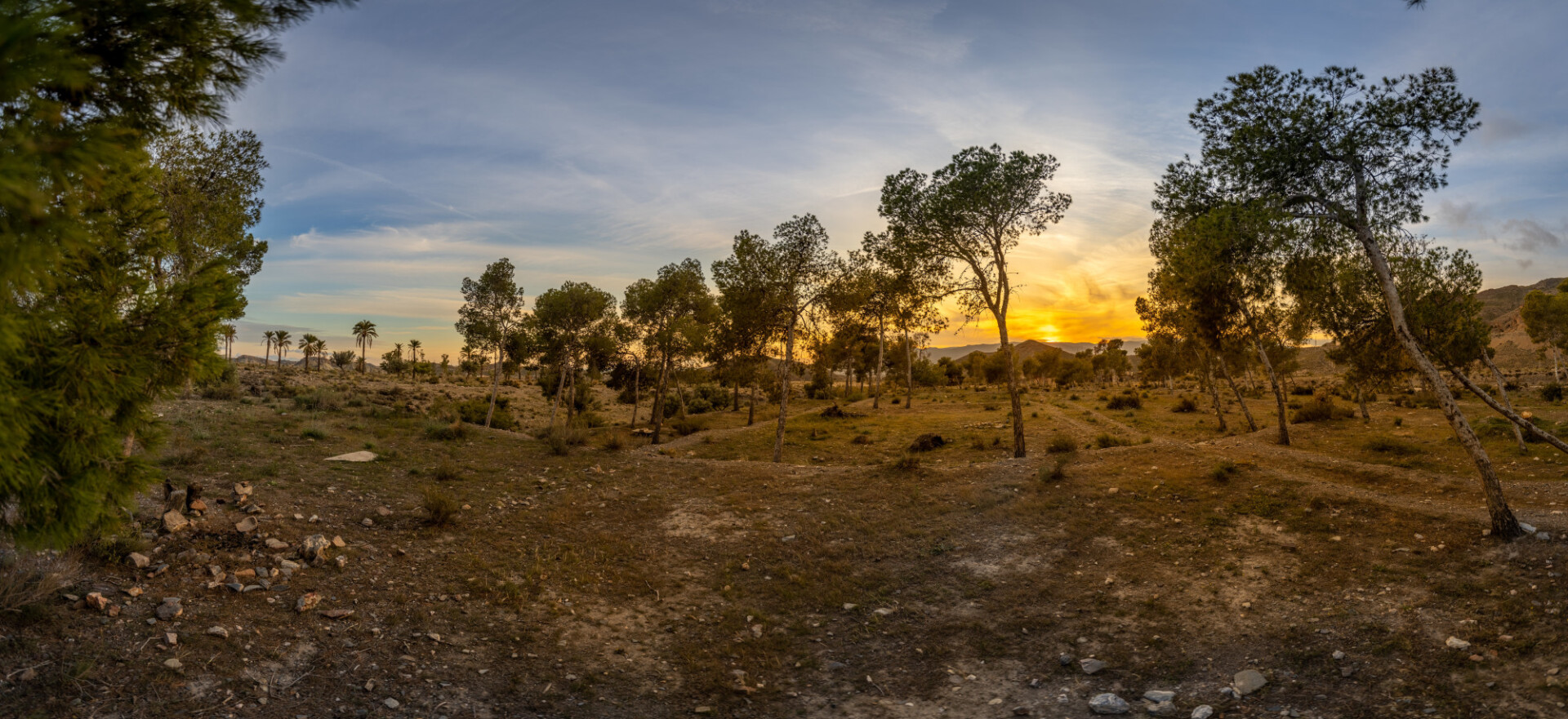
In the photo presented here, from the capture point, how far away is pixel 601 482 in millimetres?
19578

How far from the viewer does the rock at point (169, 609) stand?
8109 millimetres

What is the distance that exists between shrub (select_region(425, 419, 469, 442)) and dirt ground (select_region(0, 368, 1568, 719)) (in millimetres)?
6325

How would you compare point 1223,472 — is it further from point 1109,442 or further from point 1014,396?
point 1109,442

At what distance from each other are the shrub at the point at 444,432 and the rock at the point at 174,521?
14.5 metres

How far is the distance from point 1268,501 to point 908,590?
9.03 meters

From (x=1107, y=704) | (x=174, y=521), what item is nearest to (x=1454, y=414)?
(x=1107, y=704)

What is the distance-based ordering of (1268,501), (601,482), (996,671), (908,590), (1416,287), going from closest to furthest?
(996,671)
(908,590)
(1268,501)
(601,482)
(1416,287)

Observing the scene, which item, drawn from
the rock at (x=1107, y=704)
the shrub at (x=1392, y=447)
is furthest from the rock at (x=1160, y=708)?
the shrub at (x=1392, y=447)

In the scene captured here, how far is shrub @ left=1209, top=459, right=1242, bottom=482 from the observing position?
52.2 ft

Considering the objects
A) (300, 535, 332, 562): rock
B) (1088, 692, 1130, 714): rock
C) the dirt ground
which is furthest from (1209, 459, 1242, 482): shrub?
(300, 535, 332, 562): rock

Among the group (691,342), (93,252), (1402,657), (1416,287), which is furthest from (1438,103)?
(691,342)

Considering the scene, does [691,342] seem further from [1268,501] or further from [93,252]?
[93,252]

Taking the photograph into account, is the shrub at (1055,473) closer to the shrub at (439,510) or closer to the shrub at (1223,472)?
the shrub at (1223,472)

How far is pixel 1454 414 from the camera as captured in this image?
1146cm
